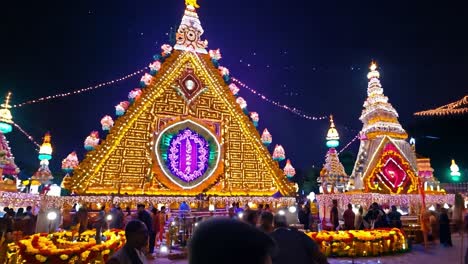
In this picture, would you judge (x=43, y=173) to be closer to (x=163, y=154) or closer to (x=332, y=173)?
(x=163, y=154)

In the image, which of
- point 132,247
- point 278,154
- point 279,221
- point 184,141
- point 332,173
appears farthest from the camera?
point 332,173

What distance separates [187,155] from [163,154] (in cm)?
132

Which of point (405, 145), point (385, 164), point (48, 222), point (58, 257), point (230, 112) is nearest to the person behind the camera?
point (58, 257)

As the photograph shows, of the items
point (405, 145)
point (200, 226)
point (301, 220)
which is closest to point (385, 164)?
point (405, 145)

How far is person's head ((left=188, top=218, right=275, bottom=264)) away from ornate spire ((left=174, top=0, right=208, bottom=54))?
62.4 ft

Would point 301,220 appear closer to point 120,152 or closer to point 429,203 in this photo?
point 120,152

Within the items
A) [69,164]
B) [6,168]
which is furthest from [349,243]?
[6,168]

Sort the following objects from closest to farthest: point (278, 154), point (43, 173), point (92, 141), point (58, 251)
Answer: point (58, 251) → point (92, 141) → point (43, 173) → point (278, 154)

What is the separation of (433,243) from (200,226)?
15977mm

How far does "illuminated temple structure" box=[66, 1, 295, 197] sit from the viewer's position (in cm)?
1656

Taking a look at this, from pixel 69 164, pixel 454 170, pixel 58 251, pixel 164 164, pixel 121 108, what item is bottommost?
pixel 58 251

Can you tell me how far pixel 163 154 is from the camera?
57.7 ft

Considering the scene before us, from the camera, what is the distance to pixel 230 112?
19.8 meters

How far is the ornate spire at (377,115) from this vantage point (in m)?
22.9
